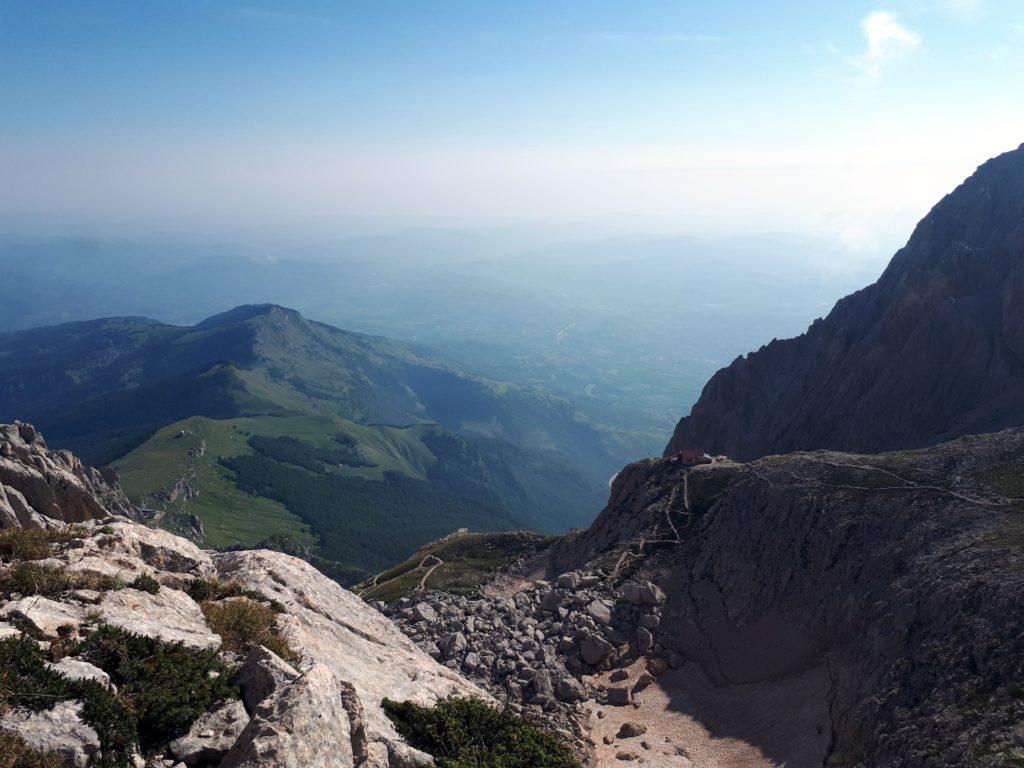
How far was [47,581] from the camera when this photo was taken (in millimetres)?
20516

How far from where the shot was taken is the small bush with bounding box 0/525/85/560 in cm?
2278

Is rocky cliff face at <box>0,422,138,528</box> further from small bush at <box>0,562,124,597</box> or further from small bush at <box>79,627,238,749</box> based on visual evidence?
small bush at <box>79,627,238,749</box>

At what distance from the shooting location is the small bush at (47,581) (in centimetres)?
2009

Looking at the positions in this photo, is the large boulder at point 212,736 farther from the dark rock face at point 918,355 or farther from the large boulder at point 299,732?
the dark rock face at point 918,355

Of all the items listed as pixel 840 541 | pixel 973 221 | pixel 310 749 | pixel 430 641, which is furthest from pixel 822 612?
pixel 973 221

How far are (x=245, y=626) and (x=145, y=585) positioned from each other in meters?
4.00

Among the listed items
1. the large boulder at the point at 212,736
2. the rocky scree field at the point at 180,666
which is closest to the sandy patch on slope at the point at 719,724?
the rocky scree field at the point at 180,666

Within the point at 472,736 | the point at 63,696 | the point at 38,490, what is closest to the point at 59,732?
the point at 63,696

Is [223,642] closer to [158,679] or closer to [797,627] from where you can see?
[158,679]

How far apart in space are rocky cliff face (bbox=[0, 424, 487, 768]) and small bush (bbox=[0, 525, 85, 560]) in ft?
0.22

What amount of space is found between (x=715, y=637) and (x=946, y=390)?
65.9 metres

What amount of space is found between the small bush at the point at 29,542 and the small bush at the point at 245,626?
6.01 m

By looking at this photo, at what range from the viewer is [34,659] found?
1639 cm

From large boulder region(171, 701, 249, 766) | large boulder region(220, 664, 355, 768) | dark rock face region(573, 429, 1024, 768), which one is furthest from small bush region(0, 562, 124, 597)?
dark rock face region(573, 429, 1024, 768)
